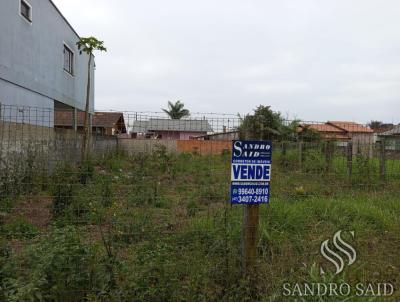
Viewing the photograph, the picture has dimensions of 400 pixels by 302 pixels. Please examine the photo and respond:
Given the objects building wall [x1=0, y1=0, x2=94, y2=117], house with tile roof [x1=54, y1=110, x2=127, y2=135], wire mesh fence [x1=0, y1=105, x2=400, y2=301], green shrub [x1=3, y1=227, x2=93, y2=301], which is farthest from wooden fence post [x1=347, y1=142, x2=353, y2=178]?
building wall [x1=0, y1=0, x2=94, y2=117]

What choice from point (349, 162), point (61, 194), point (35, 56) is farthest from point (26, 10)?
point (349, 162)

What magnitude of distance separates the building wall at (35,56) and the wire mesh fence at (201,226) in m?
2.96

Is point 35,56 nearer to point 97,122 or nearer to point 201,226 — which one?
point 201,226

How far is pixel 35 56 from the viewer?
477 inches

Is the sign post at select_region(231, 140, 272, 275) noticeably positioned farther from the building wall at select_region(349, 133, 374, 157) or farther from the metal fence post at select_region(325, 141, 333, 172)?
the building wall at select_region(349, 133, 374, 157)

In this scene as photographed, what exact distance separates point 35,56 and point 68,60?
195 inches

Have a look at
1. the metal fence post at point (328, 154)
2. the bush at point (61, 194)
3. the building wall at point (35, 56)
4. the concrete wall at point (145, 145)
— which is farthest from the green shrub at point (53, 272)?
the building wall at point (35, 56)

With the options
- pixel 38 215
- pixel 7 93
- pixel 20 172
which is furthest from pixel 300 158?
pixel 7 93

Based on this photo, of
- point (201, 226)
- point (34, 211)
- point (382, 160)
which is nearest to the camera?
point (201, 226)

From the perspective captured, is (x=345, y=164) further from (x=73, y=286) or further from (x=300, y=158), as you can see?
(x=73, y=286)

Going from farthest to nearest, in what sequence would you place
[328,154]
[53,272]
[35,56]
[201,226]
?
1. [35,56]
2. [328,154]
3. [201,226]
4. [53,272]

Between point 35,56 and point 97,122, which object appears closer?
point 35,56

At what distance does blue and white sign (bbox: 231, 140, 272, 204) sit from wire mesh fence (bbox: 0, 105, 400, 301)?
15cm

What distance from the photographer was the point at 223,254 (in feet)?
12.1
